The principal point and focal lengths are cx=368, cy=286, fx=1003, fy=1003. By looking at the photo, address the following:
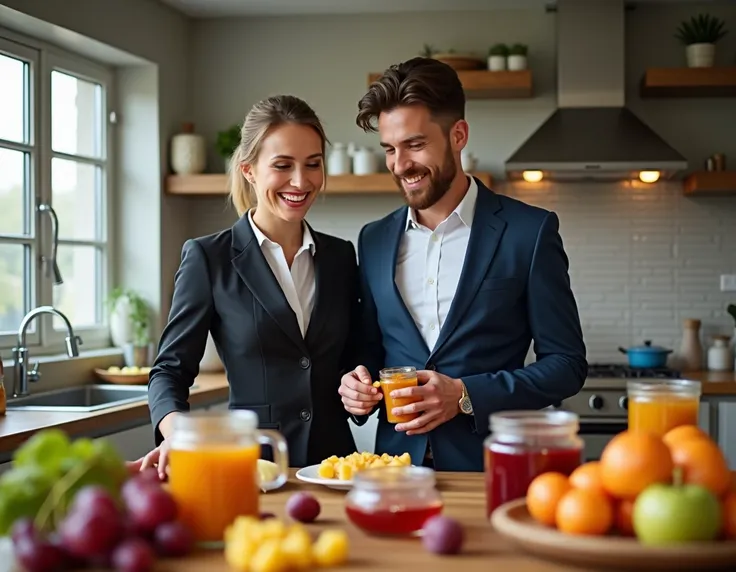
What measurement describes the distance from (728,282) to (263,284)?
372 centimetres

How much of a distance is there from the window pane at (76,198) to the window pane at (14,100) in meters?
0.30

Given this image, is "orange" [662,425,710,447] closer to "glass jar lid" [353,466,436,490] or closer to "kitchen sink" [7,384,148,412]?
"glass jar lid" [353,466,436,490]

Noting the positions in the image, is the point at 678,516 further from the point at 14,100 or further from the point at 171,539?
the point at 14,100

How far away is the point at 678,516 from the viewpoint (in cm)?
133

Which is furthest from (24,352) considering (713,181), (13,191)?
(713,181)

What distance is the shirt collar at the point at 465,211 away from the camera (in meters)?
2.72

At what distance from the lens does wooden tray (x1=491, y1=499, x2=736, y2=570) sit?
4.30 feet

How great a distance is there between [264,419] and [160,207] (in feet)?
10.0

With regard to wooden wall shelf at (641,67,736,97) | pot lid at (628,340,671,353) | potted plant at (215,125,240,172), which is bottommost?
pot lid at (628,340,671,353)

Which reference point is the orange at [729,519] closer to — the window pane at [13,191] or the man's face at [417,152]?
the man's face at [417,152]

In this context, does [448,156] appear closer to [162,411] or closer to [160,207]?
[162,411]

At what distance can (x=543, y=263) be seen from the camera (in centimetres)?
259

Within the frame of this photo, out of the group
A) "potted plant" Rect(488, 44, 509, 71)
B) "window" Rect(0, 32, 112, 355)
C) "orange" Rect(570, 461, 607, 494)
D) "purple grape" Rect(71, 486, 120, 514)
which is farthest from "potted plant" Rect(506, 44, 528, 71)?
"purple grape" Rect(71, 486, 120, 514)

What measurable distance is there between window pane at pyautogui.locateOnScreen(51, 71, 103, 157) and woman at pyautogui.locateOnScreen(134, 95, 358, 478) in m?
2.55
